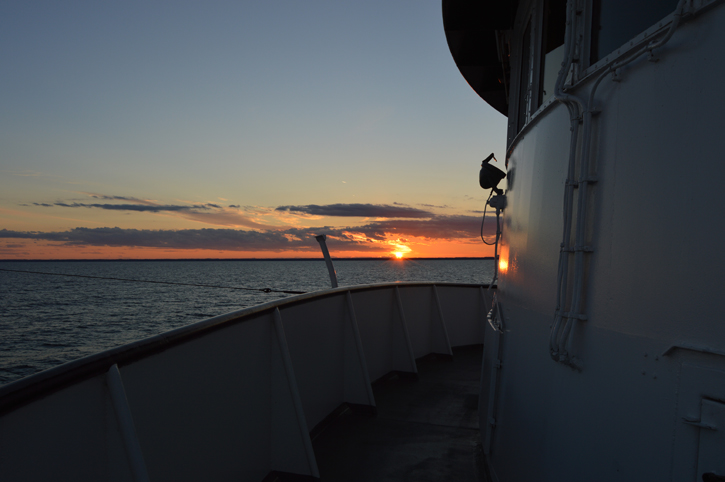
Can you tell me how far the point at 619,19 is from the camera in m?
2.15

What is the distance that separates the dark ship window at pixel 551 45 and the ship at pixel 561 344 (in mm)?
21

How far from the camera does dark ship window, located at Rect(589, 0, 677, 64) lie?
6.28 ft

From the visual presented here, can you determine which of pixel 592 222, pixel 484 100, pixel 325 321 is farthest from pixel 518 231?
pixel 484 100

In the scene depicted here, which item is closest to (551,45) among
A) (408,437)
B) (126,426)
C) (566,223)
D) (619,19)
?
(619,19)

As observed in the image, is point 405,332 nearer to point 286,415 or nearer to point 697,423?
point 286,415

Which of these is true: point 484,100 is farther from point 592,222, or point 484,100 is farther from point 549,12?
point 592,222

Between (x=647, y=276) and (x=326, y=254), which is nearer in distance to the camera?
(x=647, y=276)

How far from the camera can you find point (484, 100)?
7645 mm

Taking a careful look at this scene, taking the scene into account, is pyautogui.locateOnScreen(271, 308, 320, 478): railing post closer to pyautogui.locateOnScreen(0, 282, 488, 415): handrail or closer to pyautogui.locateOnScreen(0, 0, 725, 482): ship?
pyautogui.locateOnScreen(0, 0, 725, 482): ship

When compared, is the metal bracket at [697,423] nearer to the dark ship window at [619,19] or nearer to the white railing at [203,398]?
the dark ship window at [619,19]

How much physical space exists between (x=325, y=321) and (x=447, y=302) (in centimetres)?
472

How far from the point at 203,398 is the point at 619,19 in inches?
Answer: 120

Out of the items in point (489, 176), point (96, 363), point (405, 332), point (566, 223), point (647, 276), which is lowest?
point (405, 332)

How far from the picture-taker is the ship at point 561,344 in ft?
5.18
